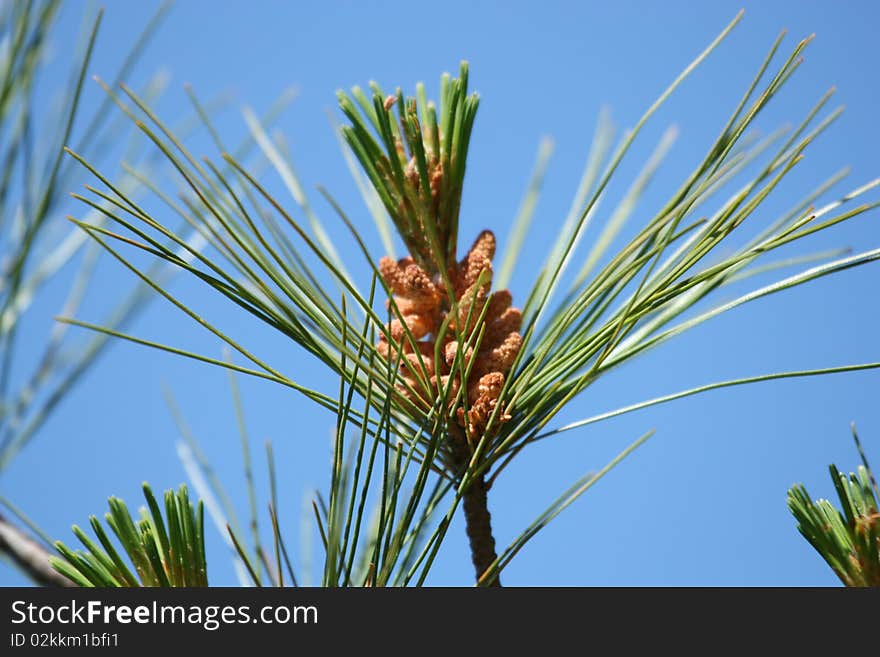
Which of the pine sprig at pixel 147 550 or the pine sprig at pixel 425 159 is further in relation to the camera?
the pine sprig at pixel 425 159

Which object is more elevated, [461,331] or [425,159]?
[425,159]

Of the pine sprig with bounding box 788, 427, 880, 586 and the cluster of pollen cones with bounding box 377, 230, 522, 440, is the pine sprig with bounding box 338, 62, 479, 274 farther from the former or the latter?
the pine sprig with bounding box 788, 427, 880, 586

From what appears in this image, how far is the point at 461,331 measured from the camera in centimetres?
67

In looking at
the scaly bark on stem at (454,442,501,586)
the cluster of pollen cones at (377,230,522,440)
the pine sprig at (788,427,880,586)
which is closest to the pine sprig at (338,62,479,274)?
the cluster of pollen cones at (377,230,522,440)

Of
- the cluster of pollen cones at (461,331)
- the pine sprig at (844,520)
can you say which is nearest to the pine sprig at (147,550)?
the cluster of pollen cones at (461,331)

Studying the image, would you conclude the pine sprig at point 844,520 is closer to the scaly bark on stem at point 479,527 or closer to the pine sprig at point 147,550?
the scaly bark on stem at point 479,527

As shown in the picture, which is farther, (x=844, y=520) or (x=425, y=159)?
(x=425, y=159)

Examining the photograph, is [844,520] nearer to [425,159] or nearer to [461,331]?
[461,331]

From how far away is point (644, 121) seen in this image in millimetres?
653

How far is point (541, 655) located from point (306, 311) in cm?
28

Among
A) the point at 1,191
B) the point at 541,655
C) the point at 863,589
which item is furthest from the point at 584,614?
the point at 1,191

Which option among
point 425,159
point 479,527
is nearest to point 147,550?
point 479,527

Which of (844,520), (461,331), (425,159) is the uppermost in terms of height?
(425,159)

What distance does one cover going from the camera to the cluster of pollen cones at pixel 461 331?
67 cm
